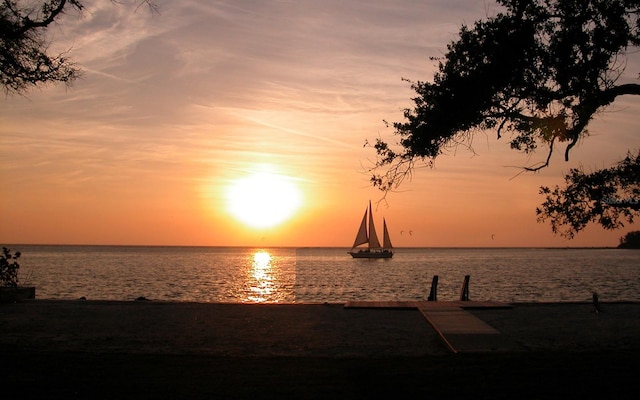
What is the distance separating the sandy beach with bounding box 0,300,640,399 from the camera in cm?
993

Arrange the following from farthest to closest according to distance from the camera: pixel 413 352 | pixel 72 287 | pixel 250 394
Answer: pixel 72 287, pixel 413 352, pixel 250 394

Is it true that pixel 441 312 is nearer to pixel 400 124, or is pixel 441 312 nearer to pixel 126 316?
pixel 400 124

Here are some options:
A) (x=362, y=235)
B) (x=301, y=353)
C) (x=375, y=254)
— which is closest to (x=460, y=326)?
(x=301, y=353)

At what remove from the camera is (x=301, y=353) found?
13.2m

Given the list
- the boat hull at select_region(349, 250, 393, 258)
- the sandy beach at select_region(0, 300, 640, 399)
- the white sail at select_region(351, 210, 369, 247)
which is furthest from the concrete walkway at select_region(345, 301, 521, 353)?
the boat hull at select_region(349, 250, 393, 258)

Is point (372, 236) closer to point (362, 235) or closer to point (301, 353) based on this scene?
point (362, 235)

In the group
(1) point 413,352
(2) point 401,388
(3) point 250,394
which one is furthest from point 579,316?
(3) point 250,394

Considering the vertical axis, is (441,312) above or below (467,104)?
below

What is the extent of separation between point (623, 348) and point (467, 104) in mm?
6604

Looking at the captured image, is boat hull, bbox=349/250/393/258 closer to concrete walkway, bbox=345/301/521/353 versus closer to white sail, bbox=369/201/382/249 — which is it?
white sail, bbox=369/201/382/249

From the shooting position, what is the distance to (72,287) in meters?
62.1

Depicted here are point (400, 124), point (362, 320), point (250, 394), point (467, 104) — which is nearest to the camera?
point (250, 394)

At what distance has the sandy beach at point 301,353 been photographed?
32.6ft

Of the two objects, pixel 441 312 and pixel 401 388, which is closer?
pixel 401 388
